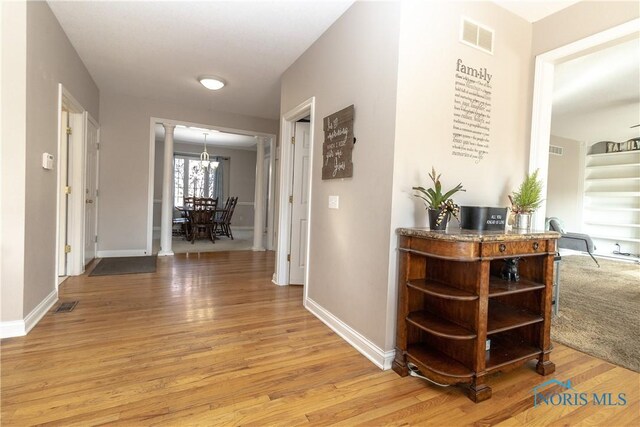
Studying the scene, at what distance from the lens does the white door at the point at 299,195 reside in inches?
138

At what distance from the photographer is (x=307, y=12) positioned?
8.17ft

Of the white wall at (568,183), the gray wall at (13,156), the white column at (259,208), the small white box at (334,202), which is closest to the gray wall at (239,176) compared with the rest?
the white column at (259,208)

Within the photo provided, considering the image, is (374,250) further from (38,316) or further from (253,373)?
(38,316)

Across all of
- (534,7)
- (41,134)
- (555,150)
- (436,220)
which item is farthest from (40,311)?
(555,150)

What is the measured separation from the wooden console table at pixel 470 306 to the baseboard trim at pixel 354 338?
0.24 feet

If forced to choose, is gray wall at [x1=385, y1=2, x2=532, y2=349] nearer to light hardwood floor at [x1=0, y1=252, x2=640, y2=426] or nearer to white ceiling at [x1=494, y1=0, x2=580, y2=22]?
white ceiling at [x1=494, y1=0, x2=580, y2=22]

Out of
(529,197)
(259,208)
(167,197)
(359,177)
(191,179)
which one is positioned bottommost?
(259,208)

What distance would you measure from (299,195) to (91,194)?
9.94ft

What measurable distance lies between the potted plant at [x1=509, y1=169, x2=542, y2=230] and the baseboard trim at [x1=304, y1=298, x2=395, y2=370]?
1242 millimetres

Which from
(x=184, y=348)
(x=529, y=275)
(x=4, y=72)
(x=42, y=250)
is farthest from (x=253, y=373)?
(x=4, y=72)

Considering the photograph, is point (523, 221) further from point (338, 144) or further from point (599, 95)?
point (599, 95)

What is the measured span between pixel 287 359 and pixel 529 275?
1654mm

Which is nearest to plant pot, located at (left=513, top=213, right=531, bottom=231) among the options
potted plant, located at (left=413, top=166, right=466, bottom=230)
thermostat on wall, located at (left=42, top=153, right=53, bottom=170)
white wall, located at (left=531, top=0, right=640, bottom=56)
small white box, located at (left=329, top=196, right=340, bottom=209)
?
potted plant, located at (left=413, top=166, right=466, bottom=230)

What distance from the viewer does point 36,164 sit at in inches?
94.0
